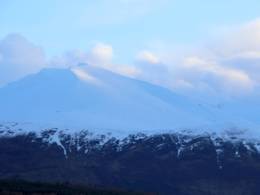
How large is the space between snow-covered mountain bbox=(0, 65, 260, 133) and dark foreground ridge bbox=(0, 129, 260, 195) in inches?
403

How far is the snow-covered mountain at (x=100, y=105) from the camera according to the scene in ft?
412

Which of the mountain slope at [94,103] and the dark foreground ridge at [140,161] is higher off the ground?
the mountain slope at [94,103]

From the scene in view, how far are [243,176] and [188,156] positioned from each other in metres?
13.2

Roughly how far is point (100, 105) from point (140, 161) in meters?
47.5

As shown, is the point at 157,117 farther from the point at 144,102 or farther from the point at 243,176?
the point at 243,176

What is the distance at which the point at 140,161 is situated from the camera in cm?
9494

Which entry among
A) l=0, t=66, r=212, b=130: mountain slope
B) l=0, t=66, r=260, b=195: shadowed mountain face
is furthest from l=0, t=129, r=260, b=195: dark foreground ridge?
l=0, t=66, r=212, b=130: mountain slope

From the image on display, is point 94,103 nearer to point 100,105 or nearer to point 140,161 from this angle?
point 100,105

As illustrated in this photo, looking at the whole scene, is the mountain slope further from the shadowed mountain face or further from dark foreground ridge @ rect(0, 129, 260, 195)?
dark foreground ridge @ rect(0, 129, 260, 195)

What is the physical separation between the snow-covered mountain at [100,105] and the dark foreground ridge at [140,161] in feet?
33.6

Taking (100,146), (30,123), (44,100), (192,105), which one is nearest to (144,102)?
(192,105)

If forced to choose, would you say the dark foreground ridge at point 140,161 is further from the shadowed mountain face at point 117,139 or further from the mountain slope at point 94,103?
the mountain slope at point 94,103

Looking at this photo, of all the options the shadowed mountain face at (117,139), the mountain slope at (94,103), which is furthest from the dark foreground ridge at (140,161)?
the mountain slope at (94,103)

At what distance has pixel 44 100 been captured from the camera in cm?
14750
